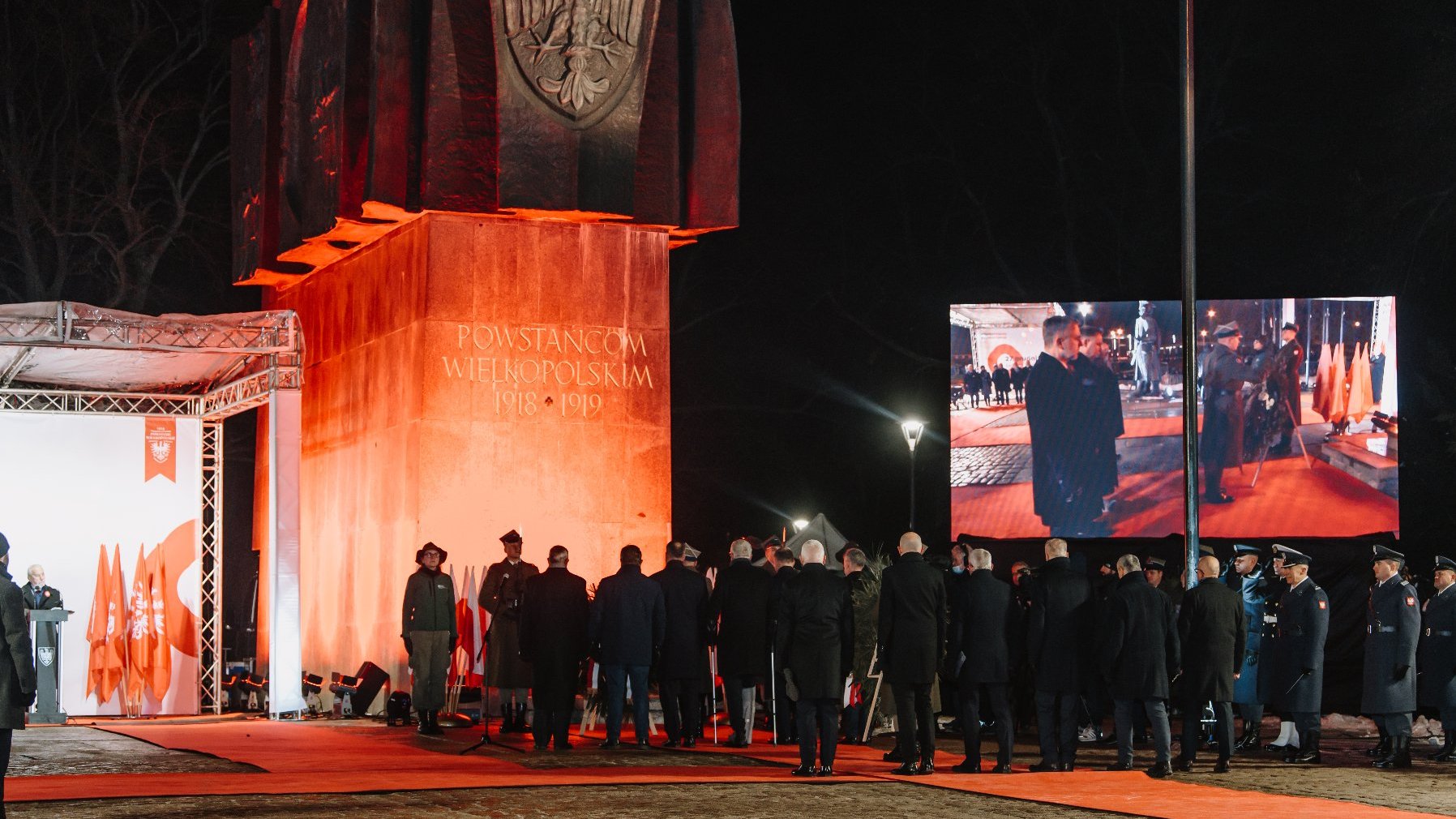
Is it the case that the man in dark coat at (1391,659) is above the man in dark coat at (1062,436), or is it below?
below

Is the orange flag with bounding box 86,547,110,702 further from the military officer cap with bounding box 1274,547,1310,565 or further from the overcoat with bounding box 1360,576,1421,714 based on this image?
the overcoat with bounding box 1360,576,1421,714

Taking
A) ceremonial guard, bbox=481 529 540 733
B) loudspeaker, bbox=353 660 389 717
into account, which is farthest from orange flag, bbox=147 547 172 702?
ceremonial guard, bbox=481 529 540 733

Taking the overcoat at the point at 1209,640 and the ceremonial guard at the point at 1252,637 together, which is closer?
the overcoat at the point at 1209,640

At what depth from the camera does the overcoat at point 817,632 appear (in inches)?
512

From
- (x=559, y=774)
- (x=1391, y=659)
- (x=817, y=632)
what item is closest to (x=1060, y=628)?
(x=817, y=632)

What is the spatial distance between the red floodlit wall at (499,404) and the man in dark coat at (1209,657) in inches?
279

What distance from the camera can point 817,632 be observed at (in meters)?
13.1

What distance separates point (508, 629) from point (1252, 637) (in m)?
6.70

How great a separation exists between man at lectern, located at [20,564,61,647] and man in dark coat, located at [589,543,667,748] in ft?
22.0

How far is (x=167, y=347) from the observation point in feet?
61.3

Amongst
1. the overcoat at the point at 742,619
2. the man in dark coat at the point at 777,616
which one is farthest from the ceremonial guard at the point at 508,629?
the man in dark coat at the point at 777,616

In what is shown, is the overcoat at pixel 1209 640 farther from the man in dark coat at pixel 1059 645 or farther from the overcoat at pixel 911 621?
the overcoat at pixel 911 621

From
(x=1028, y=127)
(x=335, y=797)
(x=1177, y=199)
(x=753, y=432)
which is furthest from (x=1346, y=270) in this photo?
(x=335, y=797)

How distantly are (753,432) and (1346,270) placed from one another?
45.1 ft
